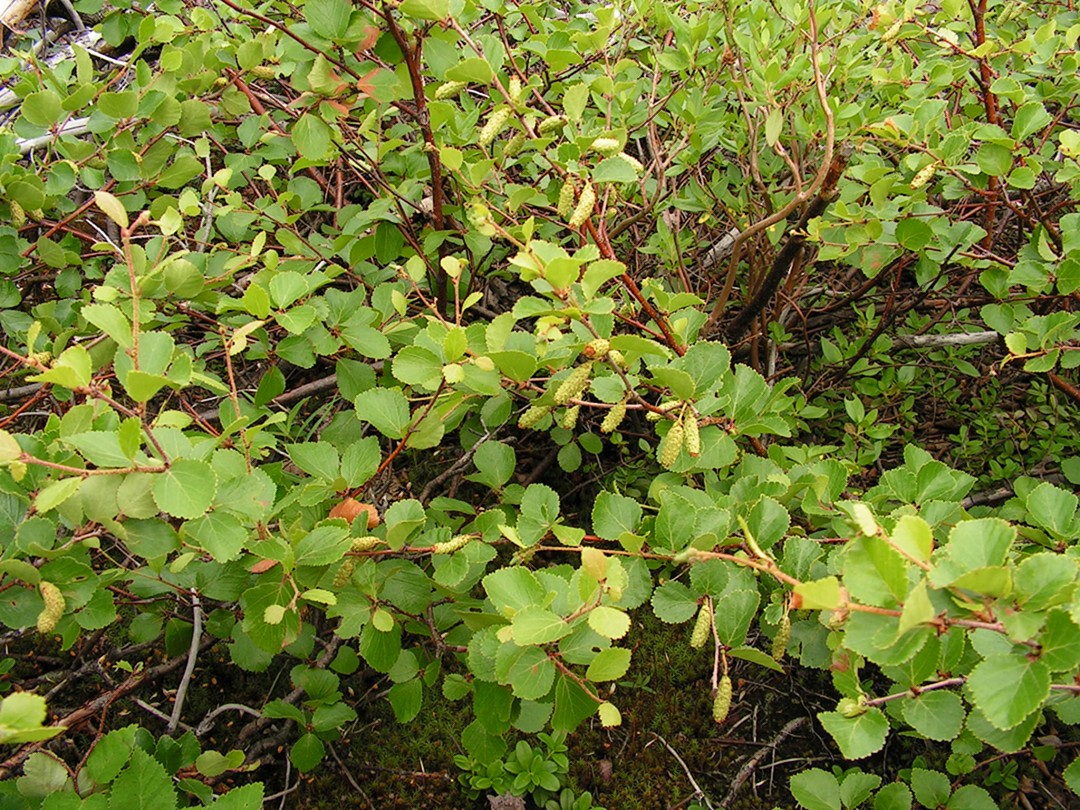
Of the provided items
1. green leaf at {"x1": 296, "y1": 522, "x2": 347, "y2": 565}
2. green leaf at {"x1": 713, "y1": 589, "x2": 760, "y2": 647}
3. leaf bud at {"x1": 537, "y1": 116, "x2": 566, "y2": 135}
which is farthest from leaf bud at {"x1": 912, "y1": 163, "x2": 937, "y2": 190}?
green leaf at {"x1": 296, "y1": 522, "x2": 347, "y2": 565}

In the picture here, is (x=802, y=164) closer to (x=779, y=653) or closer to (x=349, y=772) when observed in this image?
(x=779, y=653)

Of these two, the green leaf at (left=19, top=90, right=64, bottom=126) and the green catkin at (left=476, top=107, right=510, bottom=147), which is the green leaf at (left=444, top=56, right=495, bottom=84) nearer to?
the green catkin at (left=476, top=107, right=510, bottom=147)

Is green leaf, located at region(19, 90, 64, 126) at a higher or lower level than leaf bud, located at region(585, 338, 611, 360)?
higher

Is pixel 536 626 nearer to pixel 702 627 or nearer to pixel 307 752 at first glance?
pixel 702 627

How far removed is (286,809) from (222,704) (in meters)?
0.32

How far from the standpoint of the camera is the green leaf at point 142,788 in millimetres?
1089

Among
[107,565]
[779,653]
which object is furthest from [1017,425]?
[107,565]

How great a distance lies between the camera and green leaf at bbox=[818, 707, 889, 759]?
86cm

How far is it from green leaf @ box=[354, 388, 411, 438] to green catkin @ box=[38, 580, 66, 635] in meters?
0.51

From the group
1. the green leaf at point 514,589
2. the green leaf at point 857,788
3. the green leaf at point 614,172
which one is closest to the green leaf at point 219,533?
the green leaf at point 514,589

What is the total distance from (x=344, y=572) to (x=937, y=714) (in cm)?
87

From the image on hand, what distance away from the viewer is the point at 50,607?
3.40 ft

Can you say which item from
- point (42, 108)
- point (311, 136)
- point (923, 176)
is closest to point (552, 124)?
point (311, 136)

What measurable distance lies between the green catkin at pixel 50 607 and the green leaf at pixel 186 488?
0.26 meters
